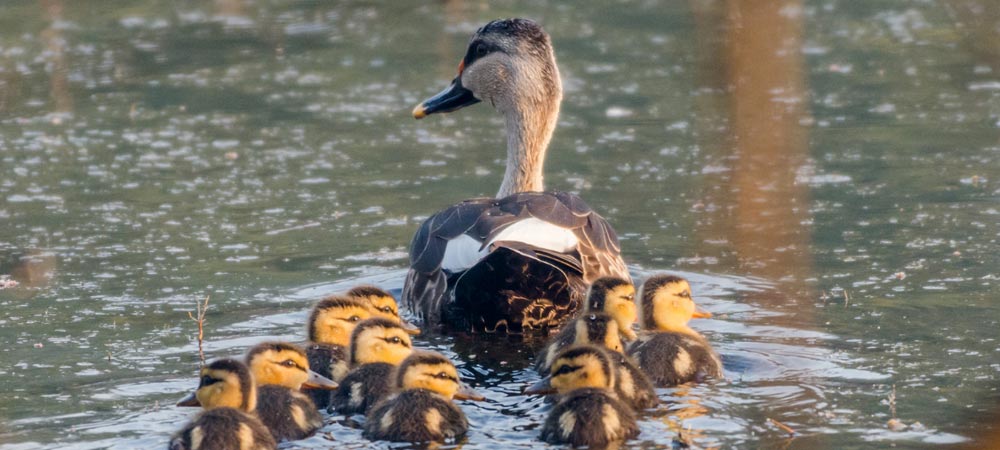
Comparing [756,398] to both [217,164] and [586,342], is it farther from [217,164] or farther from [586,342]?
[217,164]

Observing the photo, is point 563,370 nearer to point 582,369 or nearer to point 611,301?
point 582,369

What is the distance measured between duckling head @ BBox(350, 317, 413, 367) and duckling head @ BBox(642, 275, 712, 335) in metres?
1.12

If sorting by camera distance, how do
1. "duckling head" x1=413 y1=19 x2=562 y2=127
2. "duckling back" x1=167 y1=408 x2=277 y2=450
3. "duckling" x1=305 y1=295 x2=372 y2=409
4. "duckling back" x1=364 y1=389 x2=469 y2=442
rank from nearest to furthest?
"duckling back" x1=167 y1=408 x2=277 y2=450 < "duckling back" x1=364 y1=389 x2=469 y2=442 < "duckling" x1=305 y1=295 x2=372 y2=409 < "duckling head" x1=413 y1=19 x2=562 y2=127

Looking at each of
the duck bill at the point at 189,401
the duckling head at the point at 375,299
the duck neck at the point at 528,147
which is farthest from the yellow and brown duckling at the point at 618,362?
the duck neck at the point at 528,147

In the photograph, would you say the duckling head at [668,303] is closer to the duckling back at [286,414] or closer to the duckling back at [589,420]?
the duckling back at [589,420]

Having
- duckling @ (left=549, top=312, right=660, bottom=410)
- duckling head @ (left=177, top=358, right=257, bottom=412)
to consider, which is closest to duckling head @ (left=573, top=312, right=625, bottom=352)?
duckling @ (left=549, top=312, right=660, bottom=410)

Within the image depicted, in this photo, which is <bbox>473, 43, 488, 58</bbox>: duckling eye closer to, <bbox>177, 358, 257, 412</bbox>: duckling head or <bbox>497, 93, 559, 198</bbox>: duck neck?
<bbox>497, 93, 559, 198</bbox>: duck neck

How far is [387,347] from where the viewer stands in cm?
529

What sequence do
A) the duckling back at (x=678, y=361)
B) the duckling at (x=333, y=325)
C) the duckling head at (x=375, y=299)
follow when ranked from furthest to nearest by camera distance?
the duckling head at (x=375, y=299)
the duckling at (x=333, y=325)
the duckling back at (x=678, y=361)

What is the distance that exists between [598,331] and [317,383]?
1115 mm

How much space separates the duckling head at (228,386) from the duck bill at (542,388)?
3.31 ft

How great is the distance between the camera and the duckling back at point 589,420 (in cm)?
430

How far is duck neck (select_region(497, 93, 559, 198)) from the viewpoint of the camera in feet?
24.7

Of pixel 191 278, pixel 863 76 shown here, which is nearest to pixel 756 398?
pixel 191 278
